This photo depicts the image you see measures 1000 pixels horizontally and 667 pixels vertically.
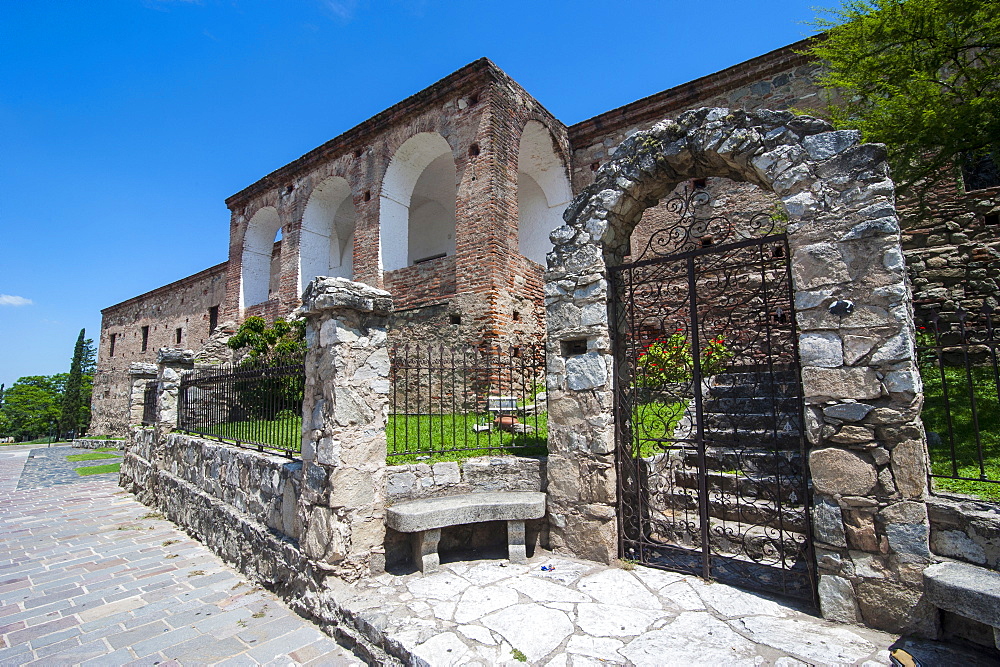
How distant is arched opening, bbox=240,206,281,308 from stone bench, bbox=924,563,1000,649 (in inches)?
626

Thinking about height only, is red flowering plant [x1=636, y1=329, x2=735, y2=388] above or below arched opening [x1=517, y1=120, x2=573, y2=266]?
below

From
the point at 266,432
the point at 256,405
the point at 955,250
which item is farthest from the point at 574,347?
the point at 955,250

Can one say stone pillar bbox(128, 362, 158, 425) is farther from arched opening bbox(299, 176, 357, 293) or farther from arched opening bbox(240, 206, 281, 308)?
arched opening bbox(240, 206, 281, 308)

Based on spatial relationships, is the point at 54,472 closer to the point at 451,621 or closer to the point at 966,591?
the point at 451,621

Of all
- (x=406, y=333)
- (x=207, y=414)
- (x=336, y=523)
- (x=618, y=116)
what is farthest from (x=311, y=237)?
(x=336, y=523)

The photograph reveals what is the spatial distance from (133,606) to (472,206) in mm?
7583

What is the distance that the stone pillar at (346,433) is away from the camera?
3.76 meters

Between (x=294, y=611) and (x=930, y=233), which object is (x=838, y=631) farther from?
(x=930, y=233)

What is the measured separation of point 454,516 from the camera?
3953 millimetres

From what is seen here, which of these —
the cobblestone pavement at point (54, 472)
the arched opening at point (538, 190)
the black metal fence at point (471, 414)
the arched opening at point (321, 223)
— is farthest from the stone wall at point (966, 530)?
the cobblestone pavement at point (54, 472)

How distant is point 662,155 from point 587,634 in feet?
11.5

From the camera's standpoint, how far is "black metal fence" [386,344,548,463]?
4688 millimetres

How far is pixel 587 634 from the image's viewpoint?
291 centimetres

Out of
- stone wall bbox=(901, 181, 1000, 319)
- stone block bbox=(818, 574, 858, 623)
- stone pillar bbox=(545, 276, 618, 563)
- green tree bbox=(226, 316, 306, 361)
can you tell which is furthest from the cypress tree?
stone wall bbox=(901, 181, 1000, 319)
